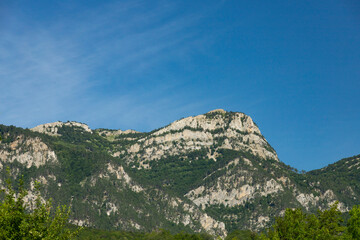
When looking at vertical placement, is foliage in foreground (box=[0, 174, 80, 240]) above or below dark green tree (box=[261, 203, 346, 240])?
below

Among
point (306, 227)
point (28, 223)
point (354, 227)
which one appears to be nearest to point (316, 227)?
point (306, 227)

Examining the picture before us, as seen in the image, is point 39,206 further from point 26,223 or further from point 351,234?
point 351,234

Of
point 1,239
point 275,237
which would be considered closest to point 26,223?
point 1,239

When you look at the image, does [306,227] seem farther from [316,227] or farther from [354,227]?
[354,227]

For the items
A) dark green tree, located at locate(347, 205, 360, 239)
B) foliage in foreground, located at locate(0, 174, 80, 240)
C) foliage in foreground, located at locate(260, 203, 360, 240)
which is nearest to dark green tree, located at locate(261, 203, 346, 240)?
foliage in foreground, located at locate(260, 203, 360, 240)

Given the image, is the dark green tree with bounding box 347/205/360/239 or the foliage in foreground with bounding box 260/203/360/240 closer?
the foliage in foreground with bounding box 260/203/360/240

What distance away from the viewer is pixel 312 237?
11531cm

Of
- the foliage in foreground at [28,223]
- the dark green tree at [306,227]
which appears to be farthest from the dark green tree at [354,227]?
the foliage in foreground at [28,223]

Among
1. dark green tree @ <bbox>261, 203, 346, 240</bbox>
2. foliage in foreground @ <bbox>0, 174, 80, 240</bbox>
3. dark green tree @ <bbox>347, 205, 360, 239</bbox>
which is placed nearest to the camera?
foliage in foreground @ <bbox>0, 174, 80, 240</bbox>

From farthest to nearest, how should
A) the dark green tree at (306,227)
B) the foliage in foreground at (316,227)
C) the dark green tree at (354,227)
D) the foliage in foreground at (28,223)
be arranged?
the dark green tree at (354,227) < the dark green tree at (306,227) < the foliage in foreground at (316,227) < the foliage in foreground at (28,223)

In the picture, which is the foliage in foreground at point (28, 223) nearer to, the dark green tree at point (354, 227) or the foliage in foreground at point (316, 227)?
the foliage in foreground at point (316, 227)

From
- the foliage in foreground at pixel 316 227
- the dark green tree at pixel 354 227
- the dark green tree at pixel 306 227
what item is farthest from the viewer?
the dark green tree at pixel 354 227

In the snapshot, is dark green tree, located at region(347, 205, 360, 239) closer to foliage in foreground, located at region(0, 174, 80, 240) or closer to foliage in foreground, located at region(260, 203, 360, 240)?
foliage in foreground, located at region(260, 203, 360, 240)

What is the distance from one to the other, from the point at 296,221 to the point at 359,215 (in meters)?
14.2
